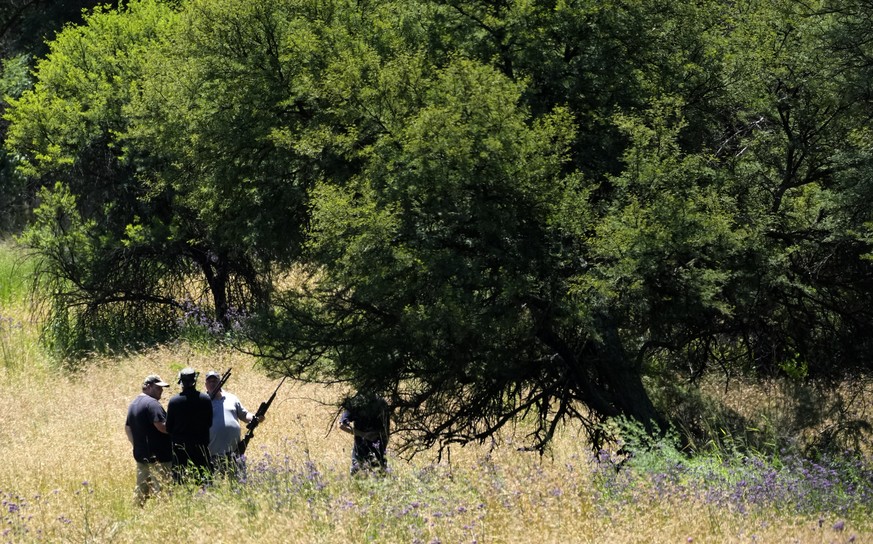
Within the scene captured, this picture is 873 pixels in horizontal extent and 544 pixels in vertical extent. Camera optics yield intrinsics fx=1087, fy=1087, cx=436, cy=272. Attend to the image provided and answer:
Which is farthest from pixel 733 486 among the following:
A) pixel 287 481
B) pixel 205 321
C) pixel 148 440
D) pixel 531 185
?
pixel 205 321

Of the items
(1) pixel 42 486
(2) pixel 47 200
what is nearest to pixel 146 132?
(2) pixel 47 200

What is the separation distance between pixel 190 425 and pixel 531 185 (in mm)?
4450

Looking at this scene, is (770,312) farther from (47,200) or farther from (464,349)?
(47,200)

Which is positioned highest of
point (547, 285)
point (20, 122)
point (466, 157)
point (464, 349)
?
point (20, 122)

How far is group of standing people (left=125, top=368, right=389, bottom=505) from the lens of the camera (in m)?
10.1

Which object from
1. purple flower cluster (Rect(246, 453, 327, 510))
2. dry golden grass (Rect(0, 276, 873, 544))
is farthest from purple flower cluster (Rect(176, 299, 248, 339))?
purple flower cluster (Rect(246, 453, 327, 510))

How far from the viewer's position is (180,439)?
10.2m

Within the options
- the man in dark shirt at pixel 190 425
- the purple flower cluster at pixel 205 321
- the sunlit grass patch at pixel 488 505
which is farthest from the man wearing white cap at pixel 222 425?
the purple flower cluster at pixel 205 321

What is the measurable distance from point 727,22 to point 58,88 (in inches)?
598

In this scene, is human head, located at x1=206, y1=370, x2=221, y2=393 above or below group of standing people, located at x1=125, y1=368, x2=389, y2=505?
above

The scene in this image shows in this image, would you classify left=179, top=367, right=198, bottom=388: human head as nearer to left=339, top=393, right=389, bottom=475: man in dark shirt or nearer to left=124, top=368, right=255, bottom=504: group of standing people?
left=124, top=368, right=255, bottom=504: group of standing people

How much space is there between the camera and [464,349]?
12398 mm

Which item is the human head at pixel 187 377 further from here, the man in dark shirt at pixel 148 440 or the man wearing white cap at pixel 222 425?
the man wearing white cap at pixel 222 425

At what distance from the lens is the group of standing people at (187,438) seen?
10.1 metres
